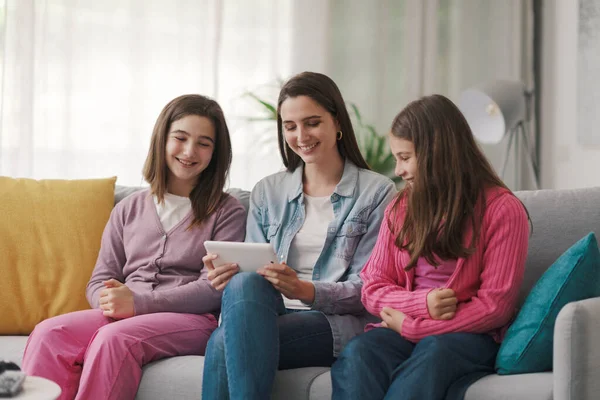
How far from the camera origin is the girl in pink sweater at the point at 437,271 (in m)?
1.75

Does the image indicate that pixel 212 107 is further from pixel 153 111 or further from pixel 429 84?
pixel 429 84

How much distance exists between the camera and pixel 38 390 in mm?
1537

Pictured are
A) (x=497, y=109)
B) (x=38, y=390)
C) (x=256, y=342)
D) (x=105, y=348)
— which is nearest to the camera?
(x=38, y=390)

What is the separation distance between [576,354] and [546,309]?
0.61ft

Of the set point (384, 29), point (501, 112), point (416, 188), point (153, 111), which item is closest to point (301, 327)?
point (416, 188)

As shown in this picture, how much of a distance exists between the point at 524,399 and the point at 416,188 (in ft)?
1.90

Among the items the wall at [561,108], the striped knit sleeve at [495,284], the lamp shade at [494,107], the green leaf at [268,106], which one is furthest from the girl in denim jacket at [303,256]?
the wall at [561,108]

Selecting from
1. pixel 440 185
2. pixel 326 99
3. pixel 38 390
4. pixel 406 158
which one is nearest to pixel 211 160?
pixel 326 99

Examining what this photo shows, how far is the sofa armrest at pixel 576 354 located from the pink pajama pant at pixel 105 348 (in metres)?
0.97

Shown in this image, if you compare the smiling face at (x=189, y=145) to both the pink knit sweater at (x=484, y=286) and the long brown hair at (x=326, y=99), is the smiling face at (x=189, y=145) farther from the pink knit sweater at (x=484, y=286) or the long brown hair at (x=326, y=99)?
the pink knit sweater at (x=484, y=286)

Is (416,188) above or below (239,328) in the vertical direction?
above

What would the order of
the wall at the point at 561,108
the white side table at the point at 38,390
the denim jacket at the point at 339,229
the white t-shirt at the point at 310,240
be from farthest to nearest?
the wall at the point at 561,108 → the white t-shirt at the point at 310,240 → the denim jacket at the point at 339,229 → the white side table at the point at 38,390

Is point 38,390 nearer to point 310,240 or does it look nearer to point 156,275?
point 156,275

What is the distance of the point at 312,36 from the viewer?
13.7ft
